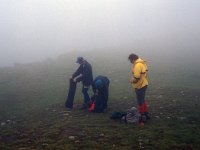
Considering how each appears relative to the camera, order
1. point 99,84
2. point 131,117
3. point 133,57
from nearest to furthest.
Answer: point 133,57 < point 131,117 < point 99,84

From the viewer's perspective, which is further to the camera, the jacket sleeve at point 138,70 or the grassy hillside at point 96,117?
the jacket sleeve at point 138,70

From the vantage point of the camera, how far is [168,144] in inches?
479

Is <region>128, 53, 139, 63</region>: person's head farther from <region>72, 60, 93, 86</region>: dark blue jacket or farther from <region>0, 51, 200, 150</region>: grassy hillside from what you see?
<region>72, 60, 93, 86</region>: dark blue jacket

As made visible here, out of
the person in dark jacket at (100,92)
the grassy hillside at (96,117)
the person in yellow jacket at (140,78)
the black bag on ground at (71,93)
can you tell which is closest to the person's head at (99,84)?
the person in dark jacket at (100,92)

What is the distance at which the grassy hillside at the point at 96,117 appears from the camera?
1275cm

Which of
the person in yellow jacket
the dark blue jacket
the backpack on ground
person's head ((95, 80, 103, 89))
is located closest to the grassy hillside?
the backpack on ground

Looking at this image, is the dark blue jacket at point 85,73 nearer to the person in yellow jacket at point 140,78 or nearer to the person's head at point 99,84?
the person's head at point 99,84

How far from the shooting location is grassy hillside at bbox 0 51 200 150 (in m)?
12.8

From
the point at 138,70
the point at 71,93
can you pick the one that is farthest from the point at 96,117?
the point at 138,70

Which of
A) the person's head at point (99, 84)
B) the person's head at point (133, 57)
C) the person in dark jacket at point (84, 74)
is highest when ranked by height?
the person's head at point (133, 57)

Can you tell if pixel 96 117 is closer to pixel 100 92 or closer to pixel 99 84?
pixel 100 92

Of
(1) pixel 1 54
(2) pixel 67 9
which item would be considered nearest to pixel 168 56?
(1) pixel 1 54

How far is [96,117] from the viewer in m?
16.8

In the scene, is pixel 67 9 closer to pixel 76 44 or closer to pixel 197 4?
pixel 197 4
